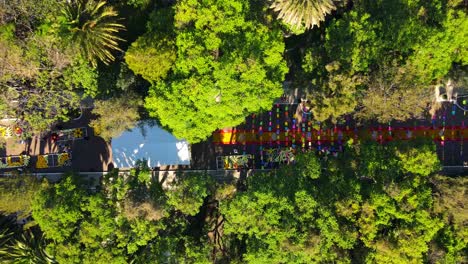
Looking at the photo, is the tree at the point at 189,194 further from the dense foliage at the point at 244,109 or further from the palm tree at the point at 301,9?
the palm tree at the point at 301,9

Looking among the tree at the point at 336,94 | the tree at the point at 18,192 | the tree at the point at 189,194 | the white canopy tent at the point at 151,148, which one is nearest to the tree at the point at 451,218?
the tree at the point at 336,94

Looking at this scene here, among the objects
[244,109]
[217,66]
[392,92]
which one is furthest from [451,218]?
[217,66]

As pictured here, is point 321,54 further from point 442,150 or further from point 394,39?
point 442,150

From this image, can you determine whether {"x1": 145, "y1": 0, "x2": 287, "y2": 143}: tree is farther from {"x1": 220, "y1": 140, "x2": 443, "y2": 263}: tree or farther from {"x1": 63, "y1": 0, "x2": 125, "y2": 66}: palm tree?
{"x1": 220, "y1": 140, "x2": 443, "y2": 263}: tree

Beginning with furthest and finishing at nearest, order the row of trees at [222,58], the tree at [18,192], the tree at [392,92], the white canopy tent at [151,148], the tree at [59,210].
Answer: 1. the white canopy tent at [151,148]
2. the tree at [18,192]
3. the tree at [59,210]
4. the tree at [392,92]
5. the row of trees at [222,58]

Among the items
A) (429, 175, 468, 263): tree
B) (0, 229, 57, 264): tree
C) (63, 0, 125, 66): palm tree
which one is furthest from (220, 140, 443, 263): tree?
(63, 0, 125, 66): palm tree

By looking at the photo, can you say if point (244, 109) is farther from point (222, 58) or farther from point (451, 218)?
point (451, 218)
